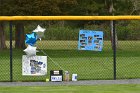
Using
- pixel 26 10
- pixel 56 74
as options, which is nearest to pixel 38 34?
pixel 56 74

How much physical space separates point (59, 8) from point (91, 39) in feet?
69.3

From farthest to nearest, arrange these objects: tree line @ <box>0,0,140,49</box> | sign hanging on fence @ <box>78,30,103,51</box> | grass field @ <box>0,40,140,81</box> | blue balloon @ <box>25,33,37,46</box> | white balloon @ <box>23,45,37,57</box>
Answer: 1. tree line @ <box>0,0,140,49</box>
2. grass field @ <box>0,40,140,81</box>
3. sign hanging on fence @ <box>78,30,103,51</box>
4. blue balloon @ <box>25,33,37,46</box>
5. white balloon @ <box>23,45,37,57</box>

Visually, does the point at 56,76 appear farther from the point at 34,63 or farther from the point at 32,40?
the point at 32,40

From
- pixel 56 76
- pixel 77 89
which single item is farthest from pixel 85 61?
pixel 77 89

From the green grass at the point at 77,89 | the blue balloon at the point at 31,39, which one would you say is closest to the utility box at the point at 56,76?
the blue balloon at the point at 31,39

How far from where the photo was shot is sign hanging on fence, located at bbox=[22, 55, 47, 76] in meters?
13.6

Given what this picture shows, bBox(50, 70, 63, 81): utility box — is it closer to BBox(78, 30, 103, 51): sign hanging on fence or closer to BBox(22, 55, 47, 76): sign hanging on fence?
BBox(22, 55, 47, 76): sign hanging on fence

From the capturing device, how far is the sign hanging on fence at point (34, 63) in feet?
44.7

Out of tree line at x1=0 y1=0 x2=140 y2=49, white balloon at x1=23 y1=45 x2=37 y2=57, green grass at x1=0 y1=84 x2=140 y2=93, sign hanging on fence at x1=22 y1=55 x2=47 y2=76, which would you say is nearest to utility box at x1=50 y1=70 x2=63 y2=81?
sign hanging on fence at x1=22 y1=55 x2=47 y2=76

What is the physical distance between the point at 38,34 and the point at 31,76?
1514 mm

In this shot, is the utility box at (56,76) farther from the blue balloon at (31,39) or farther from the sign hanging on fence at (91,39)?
the sign hanging on fence at (91,39)

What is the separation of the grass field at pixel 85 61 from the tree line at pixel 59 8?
6768 mm

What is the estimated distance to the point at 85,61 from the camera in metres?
22.1

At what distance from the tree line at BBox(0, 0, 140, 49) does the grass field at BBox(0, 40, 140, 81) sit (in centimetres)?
677
